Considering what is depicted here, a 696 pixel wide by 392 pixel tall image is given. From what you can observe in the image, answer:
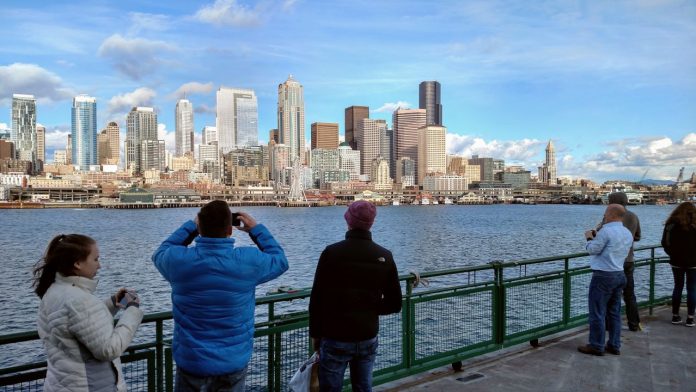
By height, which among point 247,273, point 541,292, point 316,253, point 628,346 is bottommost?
point 316,253

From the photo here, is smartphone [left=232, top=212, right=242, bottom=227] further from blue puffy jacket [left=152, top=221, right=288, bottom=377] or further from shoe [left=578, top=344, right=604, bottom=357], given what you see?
shoe [left=578, top=344, right=604, bottom=357]

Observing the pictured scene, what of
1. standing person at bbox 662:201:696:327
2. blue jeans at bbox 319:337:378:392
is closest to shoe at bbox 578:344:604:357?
standing person at bbox 662:201:696:327

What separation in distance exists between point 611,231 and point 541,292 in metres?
1.51

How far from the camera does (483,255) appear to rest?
→ 49062 millimetres

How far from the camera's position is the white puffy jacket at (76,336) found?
10.8ft

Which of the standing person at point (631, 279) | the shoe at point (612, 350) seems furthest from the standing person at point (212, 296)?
the standing person at point (631, 279)

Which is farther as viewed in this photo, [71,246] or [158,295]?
[158,295]

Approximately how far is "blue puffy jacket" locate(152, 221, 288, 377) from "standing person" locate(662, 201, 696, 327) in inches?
310

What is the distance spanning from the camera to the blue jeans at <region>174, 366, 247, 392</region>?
13.3 feet

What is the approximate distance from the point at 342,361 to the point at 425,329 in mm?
2741

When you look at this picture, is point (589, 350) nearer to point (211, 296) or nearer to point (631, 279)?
point (631, 279)

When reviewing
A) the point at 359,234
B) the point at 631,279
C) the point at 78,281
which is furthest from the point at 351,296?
the point at 631,279

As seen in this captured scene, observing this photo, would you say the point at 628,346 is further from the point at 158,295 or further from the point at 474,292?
the point at 158,295

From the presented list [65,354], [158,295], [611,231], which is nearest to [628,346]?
[611,231]
